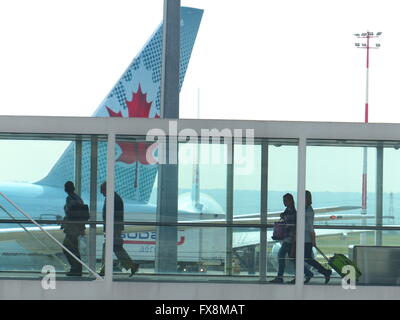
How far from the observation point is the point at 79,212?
514 inches

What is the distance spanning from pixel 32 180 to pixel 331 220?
12.4ft

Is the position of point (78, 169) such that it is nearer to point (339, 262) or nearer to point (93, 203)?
point (93, 203)

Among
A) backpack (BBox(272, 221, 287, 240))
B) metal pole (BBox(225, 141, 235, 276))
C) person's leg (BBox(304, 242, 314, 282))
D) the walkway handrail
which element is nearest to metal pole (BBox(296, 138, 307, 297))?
person's leg (BBox(304, 242, 314, 282))

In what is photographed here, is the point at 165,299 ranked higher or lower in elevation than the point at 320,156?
lower

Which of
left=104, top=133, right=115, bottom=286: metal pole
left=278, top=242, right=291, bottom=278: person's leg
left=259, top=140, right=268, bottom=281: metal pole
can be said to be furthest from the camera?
left=278, top=242, right=291, bottom=278: person's leg

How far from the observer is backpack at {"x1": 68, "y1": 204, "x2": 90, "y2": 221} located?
1305 cm

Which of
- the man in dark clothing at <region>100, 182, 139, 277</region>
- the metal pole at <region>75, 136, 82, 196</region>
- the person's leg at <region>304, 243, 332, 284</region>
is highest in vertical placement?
the metal pole at <region>75, 136, 82, 196</region>

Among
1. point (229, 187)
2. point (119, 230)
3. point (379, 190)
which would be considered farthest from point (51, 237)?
point (379, 190)

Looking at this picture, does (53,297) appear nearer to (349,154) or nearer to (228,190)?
(228,190)

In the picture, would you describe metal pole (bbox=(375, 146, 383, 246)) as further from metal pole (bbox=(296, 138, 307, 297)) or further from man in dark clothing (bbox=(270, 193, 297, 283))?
man in dark clothing (bbox=(270, 193, 297, 283))

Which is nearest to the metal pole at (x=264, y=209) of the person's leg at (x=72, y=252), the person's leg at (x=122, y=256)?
the person's leg at (x=122, y=256)

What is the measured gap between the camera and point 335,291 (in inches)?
511
